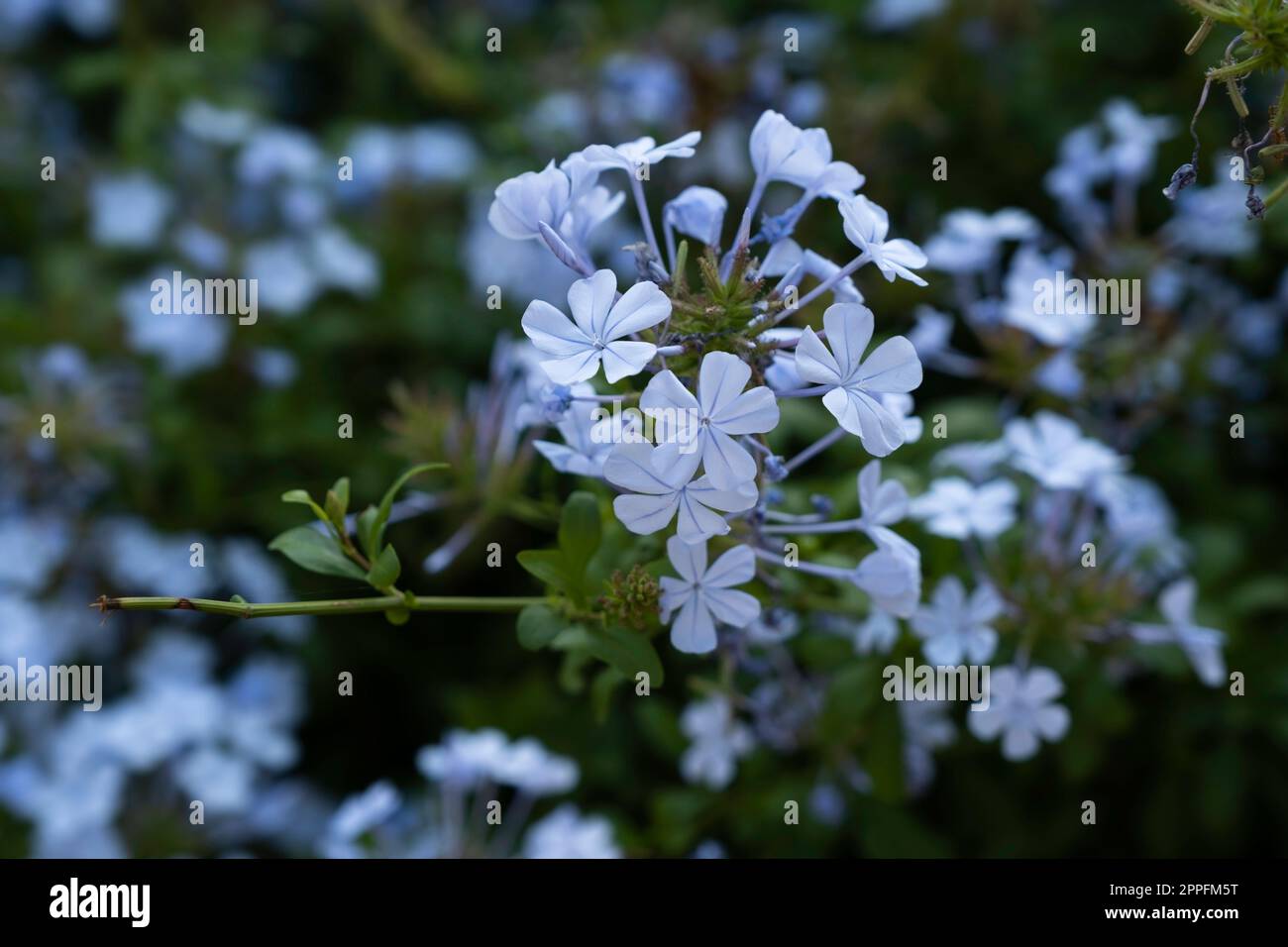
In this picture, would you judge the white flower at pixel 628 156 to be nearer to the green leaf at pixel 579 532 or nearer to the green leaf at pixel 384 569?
the green leaf at pixel 579 532

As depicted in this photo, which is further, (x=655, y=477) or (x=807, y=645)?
(x=807, y=645)

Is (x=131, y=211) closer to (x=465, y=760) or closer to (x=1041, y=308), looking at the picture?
(x=465, y=760)

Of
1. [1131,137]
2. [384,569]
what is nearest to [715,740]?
[384,569]

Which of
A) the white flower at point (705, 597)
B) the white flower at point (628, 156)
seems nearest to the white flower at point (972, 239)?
the white flower at point (628, 156)

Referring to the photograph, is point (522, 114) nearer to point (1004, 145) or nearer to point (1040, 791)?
point (1004, 145)

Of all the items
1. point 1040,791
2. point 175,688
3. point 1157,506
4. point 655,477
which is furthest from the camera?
point 175,688
